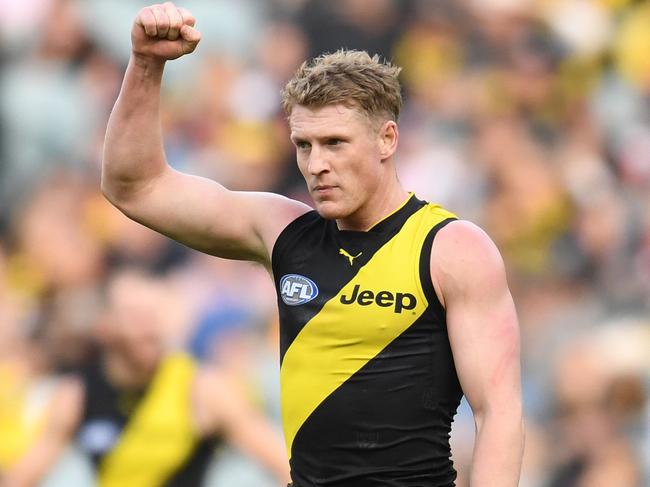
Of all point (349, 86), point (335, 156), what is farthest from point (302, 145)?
point (349, 86)

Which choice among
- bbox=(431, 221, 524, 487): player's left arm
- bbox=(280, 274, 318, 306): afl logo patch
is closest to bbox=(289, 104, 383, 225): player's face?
bbox=(280, 274, 318, 306): afl logo patch

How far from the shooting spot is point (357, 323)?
3.20 m

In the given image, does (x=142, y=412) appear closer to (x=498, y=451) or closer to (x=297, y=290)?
(x=297, y=290)

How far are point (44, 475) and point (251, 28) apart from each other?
2.89m

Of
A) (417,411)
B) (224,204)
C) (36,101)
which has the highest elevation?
(36,101)

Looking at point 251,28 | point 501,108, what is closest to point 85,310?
point 251,28

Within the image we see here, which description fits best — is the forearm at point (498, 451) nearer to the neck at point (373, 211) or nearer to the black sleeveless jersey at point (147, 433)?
the neck at point (373, 211)

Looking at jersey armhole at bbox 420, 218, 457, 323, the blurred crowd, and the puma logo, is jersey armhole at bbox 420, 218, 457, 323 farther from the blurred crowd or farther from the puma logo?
the blurred crowd

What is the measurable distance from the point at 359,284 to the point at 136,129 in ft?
2.70

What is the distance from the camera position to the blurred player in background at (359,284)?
125 inches

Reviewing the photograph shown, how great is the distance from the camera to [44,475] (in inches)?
248

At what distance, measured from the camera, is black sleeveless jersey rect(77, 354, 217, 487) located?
6336 mm

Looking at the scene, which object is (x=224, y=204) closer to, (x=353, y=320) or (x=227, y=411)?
(x=353, y=320)

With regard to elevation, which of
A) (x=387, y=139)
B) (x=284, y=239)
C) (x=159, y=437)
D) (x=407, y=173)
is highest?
(x=407, y=173)
